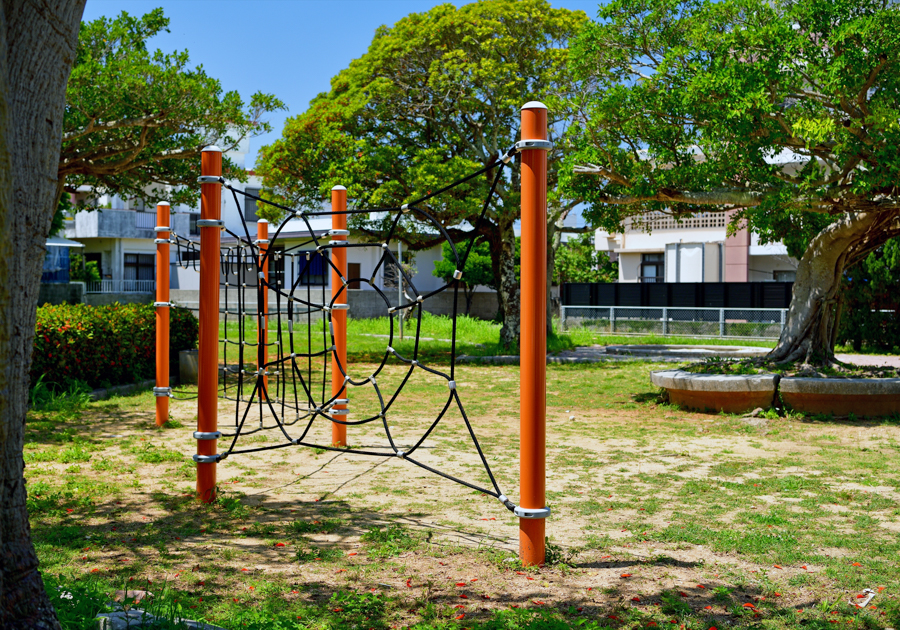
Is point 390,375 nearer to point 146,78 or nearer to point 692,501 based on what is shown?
point 146,78

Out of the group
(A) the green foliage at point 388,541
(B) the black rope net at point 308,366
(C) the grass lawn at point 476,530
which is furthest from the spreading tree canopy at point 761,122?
(A) the green foliage at point 388,541

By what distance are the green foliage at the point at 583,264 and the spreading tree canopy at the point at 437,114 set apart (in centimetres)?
1355

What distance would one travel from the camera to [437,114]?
17297mm

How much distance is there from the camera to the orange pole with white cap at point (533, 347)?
152 inches

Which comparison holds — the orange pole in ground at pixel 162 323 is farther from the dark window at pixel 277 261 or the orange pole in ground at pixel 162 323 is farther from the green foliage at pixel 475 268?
the green foliage at pixel 475 268

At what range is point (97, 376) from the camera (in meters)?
10.2

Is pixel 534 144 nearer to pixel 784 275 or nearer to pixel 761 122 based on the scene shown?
pixel 761 122

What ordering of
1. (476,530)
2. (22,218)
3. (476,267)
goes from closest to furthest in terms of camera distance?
1. (22,218)
2. (476,530)
3. (476,267)

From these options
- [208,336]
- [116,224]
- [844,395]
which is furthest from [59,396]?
[116,224]

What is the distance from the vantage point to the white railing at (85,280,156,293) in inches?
1340

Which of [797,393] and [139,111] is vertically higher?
[139,111]

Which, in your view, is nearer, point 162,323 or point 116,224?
point 162,323

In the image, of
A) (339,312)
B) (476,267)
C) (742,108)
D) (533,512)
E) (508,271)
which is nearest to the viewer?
(533,512)

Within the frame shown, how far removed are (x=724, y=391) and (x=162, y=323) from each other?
6153mm
